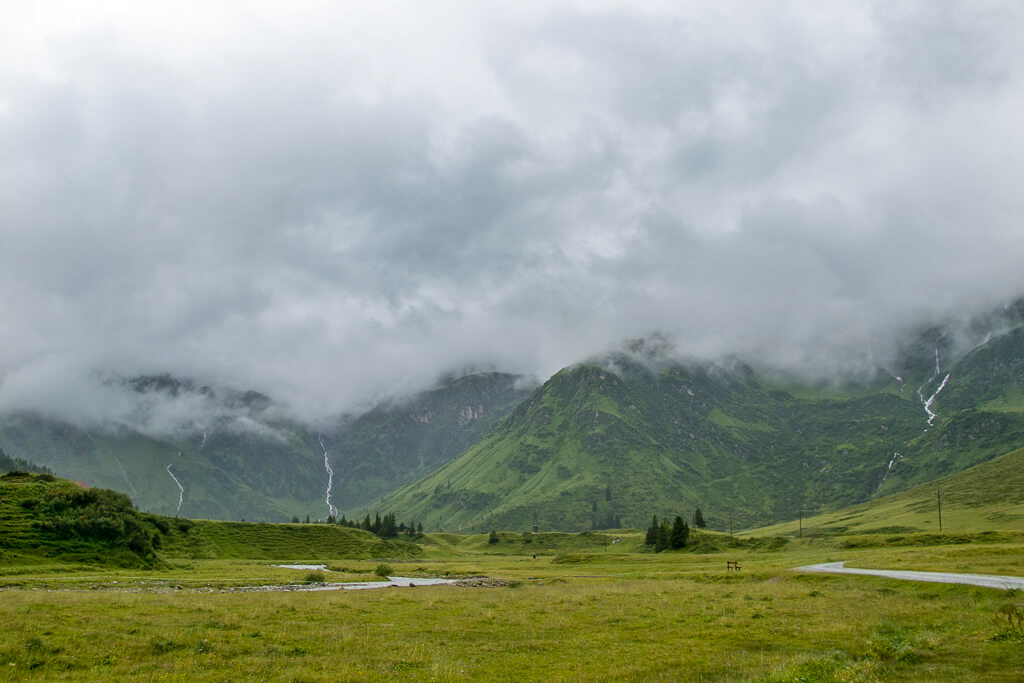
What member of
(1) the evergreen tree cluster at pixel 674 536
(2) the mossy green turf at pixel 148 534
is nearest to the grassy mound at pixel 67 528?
(2) the mossy green turf at pixel 148 534

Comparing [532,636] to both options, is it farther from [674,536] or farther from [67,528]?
[674,536]

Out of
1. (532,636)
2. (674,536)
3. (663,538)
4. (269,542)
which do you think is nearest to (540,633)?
(532,636)

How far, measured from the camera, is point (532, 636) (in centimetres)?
3497

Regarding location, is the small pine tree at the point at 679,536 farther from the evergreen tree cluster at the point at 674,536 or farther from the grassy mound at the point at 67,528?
the grassy mound at the point at 67,528

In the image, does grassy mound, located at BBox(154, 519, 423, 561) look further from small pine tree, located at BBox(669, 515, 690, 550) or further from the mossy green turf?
small pine tree, located at BBox(669, 515, 690, 550)

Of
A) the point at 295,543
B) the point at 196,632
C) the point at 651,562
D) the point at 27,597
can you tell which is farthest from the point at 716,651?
the point at 295,543

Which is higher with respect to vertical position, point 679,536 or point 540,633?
point 540,633

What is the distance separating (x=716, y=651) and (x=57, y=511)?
112870 millimetres

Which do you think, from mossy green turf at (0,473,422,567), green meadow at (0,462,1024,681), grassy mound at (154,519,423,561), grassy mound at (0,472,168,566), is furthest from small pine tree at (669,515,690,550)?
grassy mound at (0,472,168,566)

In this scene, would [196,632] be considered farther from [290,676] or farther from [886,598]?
[886,598]

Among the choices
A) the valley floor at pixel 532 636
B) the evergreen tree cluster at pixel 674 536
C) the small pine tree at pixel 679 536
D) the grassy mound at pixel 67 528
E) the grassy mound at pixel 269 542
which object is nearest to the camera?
the valley floor at pixel 532 636

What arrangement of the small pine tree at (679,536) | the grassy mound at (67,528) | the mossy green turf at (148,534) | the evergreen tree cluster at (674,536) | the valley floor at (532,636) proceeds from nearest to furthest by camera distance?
the valley floor at (532,636) < the grassy mound at (67,528) < the mossy green turf at (148,534) < the small pine tree at (679,536) < the evergreen tree cluster at (674,536)

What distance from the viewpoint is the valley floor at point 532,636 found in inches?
990

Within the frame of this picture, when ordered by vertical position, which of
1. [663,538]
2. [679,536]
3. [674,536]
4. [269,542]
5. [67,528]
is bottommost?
[269,542]
